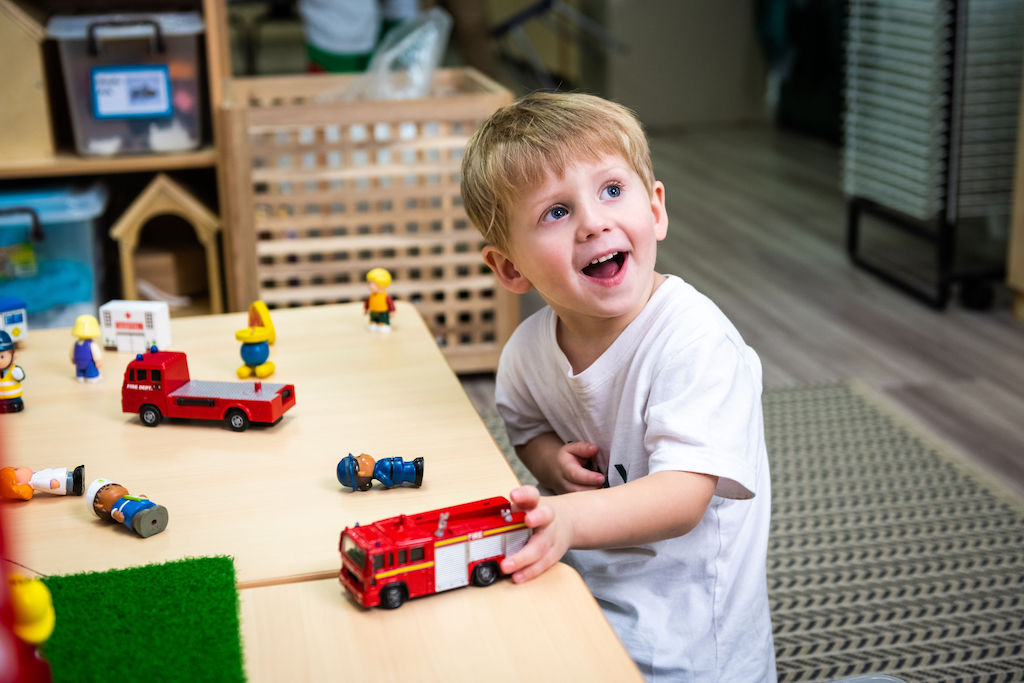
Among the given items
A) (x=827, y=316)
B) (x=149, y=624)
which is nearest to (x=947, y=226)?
(x=827, y=316)

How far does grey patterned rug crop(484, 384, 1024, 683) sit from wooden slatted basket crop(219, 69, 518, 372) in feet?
1.03

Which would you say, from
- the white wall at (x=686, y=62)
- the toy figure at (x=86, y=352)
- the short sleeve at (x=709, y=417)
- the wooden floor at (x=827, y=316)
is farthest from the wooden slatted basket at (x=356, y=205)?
the white wall at (x=686, y=62)

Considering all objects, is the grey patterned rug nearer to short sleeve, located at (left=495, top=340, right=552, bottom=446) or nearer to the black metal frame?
short sleeve, located at (left=495, top=340, right=552, bottom=446)

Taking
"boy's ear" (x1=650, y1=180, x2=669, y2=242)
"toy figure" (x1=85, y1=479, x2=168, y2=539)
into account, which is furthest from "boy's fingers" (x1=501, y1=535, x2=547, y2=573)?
"boy's ear" (x1=650, y1=180, x2=669, y2=242)

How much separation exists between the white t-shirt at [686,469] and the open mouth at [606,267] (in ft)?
0.16

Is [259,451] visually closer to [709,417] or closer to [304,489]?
[304,489]

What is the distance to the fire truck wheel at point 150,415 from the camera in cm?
90

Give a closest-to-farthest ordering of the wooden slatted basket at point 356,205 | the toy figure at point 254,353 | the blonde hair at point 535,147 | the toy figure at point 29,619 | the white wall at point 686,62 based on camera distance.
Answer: the toy figure at point 29,619 → the blonde hair at point 535,147 → the toy figure at point 254,353 → the wooden slatted basket at point 356,205 → the white wall at point 686,62

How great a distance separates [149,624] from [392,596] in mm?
137

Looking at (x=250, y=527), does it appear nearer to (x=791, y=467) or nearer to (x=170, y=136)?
(x=791, y=467)

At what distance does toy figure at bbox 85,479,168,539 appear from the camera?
710 millimetres

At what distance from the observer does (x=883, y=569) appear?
5.03 feet

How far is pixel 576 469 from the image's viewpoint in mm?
914

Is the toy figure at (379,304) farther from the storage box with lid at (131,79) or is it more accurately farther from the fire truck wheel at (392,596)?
the storage box with lid at (131,79)
